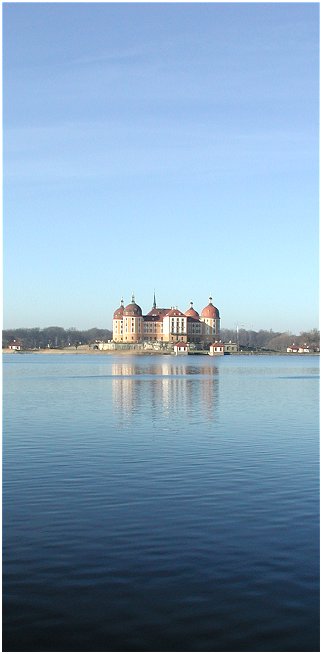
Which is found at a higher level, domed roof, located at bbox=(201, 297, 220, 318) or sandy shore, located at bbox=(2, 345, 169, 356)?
domed roof, located at bbox=(201, 297, 220, 318)

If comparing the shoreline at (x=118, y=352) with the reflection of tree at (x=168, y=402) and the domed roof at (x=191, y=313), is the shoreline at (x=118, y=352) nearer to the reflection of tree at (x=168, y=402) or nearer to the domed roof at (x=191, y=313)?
the domed roof at (x=191, y=313)

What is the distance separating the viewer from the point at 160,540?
1205cm

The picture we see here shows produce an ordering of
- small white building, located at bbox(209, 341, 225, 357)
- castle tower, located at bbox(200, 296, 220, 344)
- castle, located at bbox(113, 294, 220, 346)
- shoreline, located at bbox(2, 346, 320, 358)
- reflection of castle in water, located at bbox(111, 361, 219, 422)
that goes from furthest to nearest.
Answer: castle tower, located at bbox(200, 296, 220, 344), castle, located at bbox(113, 294, 220, 346), shoreline, located at bbox(2, 346, 320, 358), small white building, located at bbox(209, 341, 225, 357), reflection of castle in water, located at bbox(111, 361, 219, 422)

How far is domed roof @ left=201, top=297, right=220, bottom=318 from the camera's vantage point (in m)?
188

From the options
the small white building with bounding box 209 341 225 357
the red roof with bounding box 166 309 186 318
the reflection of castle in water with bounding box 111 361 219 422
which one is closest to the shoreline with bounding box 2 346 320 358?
the small white building with bounding box 209 341 225 357

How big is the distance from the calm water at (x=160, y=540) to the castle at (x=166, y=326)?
15602 centimetres

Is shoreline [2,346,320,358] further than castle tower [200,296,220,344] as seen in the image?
No

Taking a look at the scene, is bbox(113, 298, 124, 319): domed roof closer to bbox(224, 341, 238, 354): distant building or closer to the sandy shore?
the sandy shore

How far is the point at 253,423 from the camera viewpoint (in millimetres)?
28156

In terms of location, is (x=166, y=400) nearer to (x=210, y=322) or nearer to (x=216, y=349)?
(x=216, y=349)

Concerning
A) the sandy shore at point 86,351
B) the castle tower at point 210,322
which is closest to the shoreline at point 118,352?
the sandy shore at point 86,351

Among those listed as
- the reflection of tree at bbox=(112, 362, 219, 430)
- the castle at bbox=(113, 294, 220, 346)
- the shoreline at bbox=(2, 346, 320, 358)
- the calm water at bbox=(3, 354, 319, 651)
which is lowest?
the calm water at bbox=(3, 354, 319, 651)

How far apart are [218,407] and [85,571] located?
80.9 ft

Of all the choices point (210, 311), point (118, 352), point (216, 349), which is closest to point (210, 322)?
point (210, 311)
